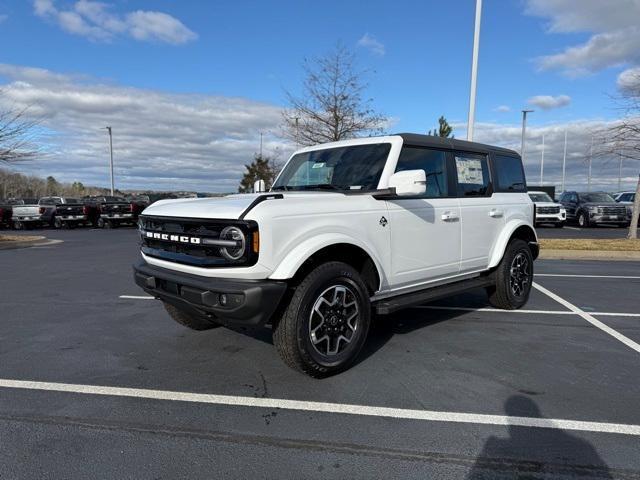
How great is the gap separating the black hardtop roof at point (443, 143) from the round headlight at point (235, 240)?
204cm

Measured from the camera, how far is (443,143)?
16.6 ft

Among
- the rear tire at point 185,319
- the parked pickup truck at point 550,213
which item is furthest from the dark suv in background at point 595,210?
the rear tire at point 185,319

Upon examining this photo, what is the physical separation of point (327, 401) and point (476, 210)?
2.92 m

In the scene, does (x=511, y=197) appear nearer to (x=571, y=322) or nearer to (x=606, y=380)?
(x=571, y=322)

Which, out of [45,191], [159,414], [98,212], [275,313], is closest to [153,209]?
[275,313]

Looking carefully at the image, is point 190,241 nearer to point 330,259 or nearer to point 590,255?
point 330,259

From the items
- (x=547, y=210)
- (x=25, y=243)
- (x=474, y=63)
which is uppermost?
(x=474, y=63)

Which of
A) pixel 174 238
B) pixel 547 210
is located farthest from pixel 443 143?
→ pixel 547 210

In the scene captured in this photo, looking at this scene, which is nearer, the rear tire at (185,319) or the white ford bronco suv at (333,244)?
the white ford bronco suv at (333,244)

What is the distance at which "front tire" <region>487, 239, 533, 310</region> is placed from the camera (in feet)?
18.9

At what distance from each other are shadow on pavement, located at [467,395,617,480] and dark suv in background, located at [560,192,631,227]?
23486 millimetres

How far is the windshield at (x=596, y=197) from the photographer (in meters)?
24.3

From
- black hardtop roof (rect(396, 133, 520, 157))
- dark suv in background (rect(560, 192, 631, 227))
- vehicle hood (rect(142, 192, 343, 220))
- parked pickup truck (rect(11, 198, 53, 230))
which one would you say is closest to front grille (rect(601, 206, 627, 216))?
dark suv in background (rect(560, 192, 631, 227))

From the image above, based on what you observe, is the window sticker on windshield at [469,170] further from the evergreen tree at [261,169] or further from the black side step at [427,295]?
the evergreen tree at [261,169]
